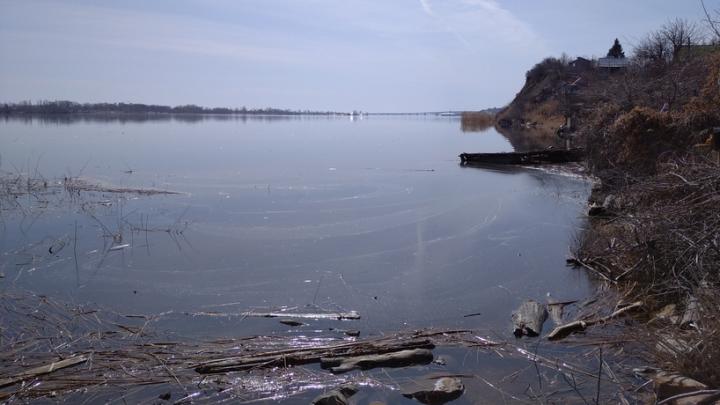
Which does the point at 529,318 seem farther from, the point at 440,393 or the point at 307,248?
the point at 307,248

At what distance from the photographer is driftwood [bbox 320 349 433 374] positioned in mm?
5719

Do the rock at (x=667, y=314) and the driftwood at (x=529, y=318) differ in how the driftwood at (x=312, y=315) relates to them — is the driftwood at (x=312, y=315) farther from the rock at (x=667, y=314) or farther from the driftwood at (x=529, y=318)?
the rock at (x=667, y=314)

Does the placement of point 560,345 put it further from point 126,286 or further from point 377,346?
point 126,286

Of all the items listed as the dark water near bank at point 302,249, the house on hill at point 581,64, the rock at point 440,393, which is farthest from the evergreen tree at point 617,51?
the rock at point 440,393

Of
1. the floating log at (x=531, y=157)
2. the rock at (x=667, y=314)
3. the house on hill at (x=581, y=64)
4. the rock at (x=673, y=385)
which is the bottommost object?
the rock at (x=667, y=314)

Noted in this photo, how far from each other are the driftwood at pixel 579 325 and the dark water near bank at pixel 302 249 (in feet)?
1.98

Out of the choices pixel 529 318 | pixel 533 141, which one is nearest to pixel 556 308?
pixel 529 318

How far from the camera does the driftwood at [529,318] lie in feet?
21.7

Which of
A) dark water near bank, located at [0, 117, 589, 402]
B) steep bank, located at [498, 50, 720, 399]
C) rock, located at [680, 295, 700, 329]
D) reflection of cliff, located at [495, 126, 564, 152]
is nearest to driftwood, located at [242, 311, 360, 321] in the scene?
dark water near bank, located at [0, 117, 589, 402]

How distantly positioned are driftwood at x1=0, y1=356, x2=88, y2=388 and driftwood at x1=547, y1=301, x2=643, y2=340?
5.18 meters

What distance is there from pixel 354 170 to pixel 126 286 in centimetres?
1606

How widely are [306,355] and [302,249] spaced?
4794 mm

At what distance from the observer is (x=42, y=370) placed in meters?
5.51

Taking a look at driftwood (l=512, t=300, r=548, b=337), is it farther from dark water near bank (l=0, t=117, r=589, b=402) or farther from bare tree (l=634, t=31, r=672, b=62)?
bare tree (l=634, t=31, r=672, b=62)
